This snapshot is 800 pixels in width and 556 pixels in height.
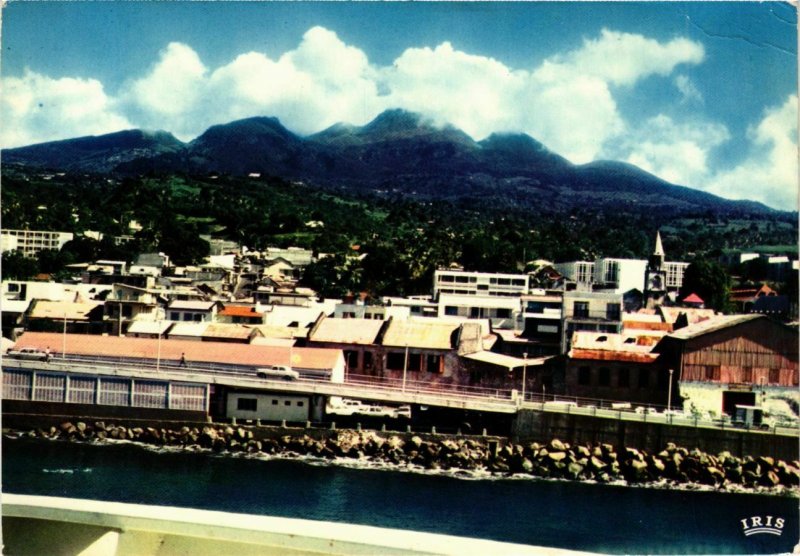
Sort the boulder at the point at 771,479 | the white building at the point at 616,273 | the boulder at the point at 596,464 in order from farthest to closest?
the white building at the point at 616,273 < the boulder at the point at 596,464 < the boulder at the point at 771,479

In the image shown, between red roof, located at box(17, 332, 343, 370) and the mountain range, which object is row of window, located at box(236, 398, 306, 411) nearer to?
red roof, located at box(17, 332, 343, 370)

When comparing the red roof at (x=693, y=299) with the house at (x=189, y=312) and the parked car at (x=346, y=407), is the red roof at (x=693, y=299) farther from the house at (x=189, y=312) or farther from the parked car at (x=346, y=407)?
the house at (x=189, y=312)

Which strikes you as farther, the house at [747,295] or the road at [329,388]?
the house at [747,295]

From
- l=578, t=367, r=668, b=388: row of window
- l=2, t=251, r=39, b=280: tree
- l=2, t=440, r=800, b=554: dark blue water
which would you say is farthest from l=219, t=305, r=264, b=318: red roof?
l=578, t=367, r=668, b=388: row of window

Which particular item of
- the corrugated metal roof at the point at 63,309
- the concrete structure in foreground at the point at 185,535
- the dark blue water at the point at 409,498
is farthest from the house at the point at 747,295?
the concrete structure in foreground at the point at 185,535

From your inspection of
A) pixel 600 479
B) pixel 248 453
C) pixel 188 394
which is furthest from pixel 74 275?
pixel 600 479

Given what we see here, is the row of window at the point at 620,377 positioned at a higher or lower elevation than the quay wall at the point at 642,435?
higher
